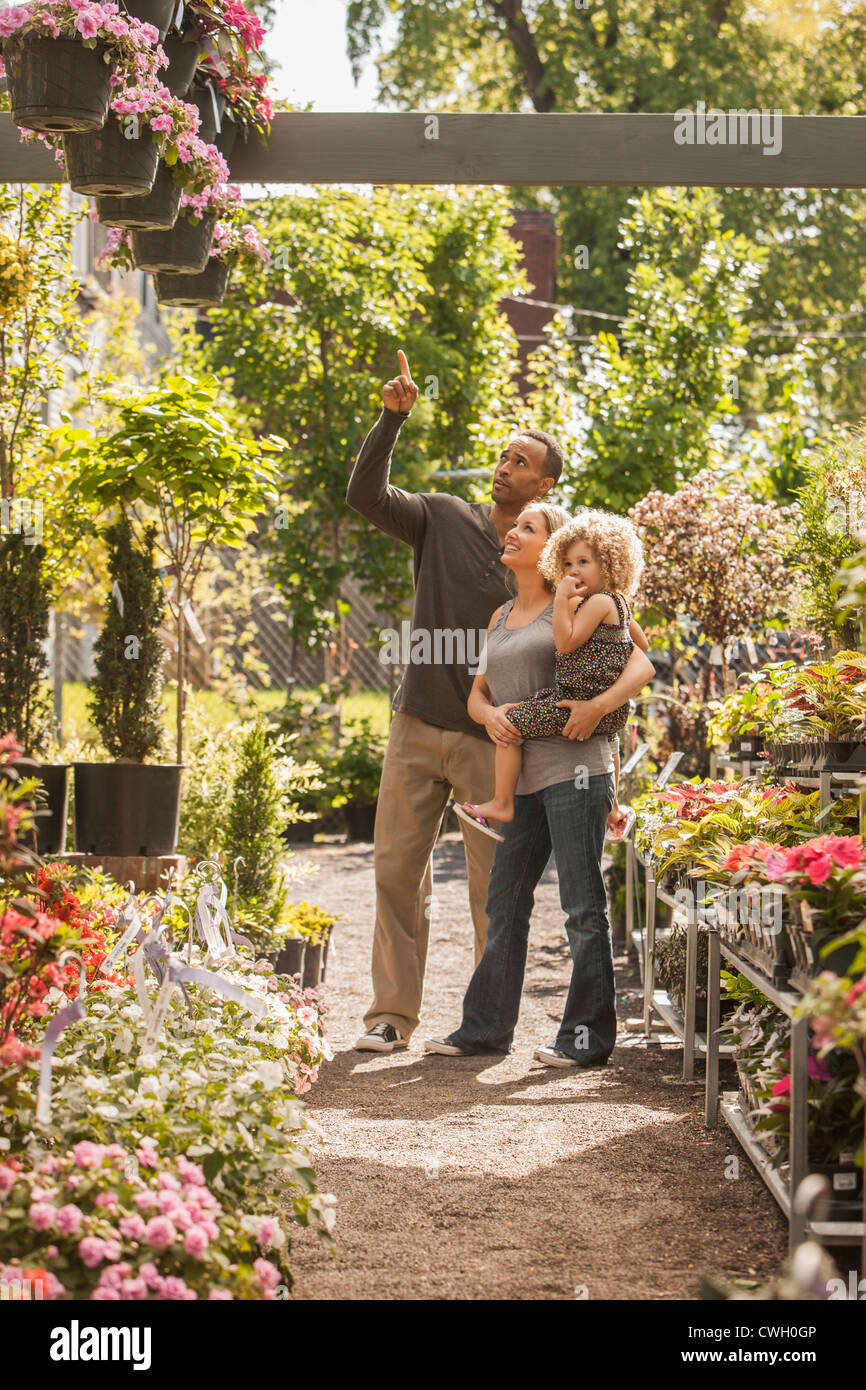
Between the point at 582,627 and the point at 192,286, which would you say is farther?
the point at 192,286

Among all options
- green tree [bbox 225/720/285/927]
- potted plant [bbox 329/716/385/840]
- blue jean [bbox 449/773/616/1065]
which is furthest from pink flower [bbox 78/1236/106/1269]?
potted plant [bbox 329/716/385/840]

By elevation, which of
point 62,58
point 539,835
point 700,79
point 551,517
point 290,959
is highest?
point 700,79

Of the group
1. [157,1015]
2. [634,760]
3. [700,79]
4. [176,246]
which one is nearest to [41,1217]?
[157,1015]

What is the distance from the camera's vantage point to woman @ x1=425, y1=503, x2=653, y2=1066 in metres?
4.27

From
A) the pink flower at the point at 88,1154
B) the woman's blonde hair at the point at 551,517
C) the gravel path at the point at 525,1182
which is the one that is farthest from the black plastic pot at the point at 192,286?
the pink flower at the point at 88,1154

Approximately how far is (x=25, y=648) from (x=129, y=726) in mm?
590

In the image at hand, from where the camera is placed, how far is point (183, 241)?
4.12 metres

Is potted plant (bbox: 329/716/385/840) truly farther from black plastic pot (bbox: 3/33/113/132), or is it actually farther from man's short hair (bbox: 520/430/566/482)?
black plastic pot (bbox: 3/33/113/132)

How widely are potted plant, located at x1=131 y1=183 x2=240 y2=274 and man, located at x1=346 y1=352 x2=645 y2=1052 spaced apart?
0.78 m

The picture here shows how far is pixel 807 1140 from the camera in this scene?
2.52 meters

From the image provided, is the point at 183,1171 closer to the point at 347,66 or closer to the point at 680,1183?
the point at 680,1183

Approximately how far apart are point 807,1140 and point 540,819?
2003 millimetres

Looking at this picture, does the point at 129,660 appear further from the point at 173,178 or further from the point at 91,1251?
the point at 91,1251

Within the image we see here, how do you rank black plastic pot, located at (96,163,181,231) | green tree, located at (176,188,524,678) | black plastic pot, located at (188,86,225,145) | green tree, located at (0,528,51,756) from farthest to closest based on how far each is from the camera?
green tree, located at (176,188,524,678) → green tree, located at (0,528,51,756) → black plastic pot, located at (188,86,225,145) → black plastic pot, located at (96,163,181,231)
